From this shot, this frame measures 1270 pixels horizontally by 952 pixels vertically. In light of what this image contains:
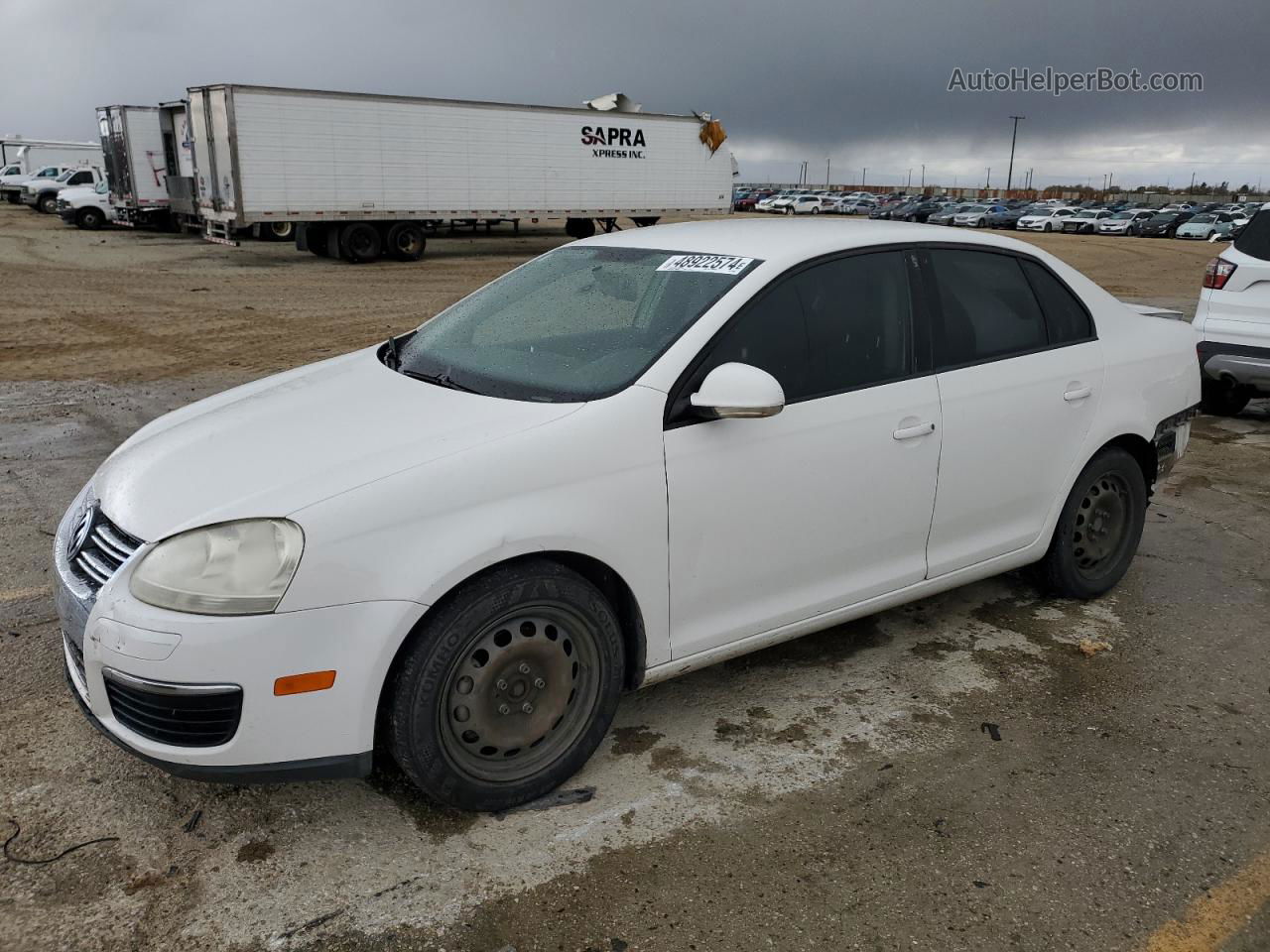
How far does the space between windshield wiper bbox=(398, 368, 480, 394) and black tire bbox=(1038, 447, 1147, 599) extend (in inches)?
103

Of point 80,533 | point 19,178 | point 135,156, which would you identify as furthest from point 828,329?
point 19,178

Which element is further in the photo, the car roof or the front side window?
the car roof

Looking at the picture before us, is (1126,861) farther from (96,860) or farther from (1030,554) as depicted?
(96,860)

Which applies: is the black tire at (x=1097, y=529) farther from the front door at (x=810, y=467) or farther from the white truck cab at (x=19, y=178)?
the white truck cab at (x=19, y=178)

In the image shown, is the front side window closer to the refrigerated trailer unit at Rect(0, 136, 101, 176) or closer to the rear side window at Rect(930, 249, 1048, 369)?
the rear side window at Rect(930, 249, 1048, 369)

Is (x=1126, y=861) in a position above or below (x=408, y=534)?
below

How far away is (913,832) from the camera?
2965 millimetres

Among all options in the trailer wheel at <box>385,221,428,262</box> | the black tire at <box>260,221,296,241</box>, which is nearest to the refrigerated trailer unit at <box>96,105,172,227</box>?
the black tire at <box>260,221,296,241</box>

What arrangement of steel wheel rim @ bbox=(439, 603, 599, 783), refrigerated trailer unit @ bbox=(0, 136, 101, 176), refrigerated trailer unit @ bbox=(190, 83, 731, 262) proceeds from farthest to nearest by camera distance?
refrigerated trailer unit @ bbox=(0, 136, 101, 176), refrigerated trailer unit @ bbox=(190, 83, 731, 262), steel wheel rim @ bbox=(439, 603, 599, 783)

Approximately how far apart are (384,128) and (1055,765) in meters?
21.0

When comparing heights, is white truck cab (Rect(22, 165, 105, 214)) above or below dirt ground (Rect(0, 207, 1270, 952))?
above

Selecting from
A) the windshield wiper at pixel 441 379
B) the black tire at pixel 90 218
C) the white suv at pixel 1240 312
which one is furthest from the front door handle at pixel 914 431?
the black tire at pixel 90 218

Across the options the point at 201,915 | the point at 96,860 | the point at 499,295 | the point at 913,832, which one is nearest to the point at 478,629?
the point at 201,915

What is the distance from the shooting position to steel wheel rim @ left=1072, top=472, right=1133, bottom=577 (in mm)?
4504
